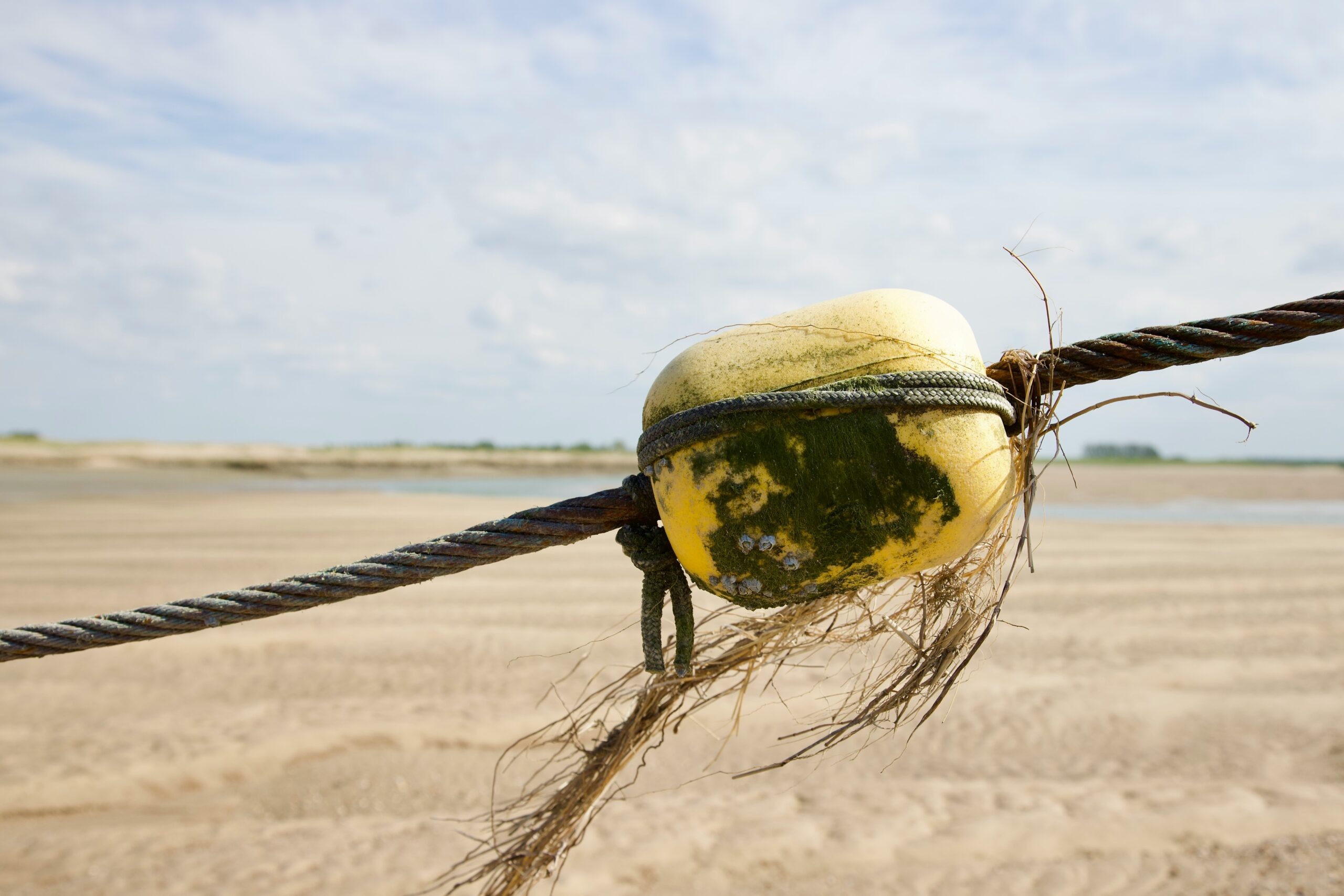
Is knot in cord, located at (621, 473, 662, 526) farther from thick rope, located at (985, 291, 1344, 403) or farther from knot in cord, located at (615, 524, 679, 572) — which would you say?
thick rope, located at (985, 291, 1344, 403)

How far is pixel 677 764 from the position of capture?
5016 millimetres

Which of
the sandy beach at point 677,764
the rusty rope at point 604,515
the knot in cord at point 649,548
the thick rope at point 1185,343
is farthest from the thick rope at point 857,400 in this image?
the sandy beach at point 677,764

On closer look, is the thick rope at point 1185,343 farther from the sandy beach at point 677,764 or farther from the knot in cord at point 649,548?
the sandy beach at point 677,764

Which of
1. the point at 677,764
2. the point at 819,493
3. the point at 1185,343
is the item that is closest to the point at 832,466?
the point at 819,493

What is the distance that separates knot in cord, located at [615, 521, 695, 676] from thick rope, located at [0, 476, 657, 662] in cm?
4

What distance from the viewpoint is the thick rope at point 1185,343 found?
51.4 inches

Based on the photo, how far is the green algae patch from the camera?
132 cm

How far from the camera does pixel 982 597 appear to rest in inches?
70.9

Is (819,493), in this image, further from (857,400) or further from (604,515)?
(604,515)

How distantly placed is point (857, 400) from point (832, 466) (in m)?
0.10

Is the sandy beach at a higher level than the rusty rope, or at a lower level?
lower

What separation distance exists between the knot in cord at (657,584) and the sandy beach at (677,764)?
0.87 m

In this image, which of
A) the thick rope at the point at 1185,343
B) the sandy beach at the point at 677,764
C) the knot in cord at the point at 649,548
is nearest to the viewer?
the thick rope at the point at 1185,343

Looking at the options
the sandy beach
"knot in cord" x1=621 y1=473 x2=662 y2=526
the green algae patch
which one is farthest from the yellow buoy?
the sandy beach
